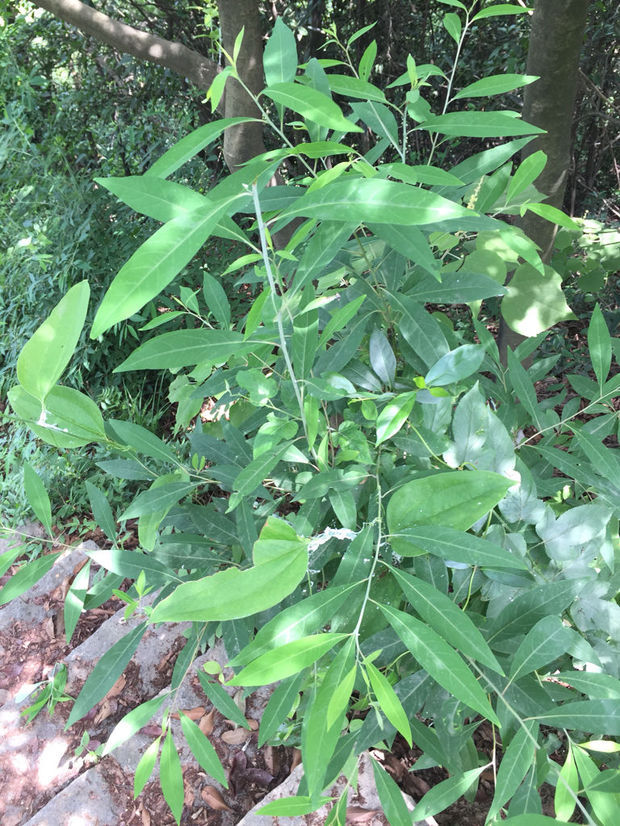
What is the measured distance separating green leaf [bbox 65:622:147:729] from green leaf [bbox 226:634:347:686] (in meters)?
0.43

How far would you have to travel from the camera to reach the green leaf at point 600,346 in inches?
42.0

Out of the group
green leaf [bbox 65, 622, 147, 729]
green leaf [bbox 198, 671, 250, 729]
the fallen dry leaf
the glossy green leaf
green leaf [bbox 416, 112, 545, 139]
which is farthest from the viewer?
the fallen dry leaf

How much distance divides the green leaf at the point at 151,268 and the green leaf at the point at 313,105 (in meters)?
0.19

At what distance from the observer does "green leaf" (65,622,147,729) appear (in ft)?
3.14

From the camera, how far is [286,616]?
663 mm

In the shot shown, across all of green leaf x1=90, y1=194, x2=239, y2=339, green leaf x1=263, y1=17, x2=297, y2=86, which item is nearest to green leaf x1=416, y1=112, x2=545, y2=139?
green leaf x1=263, y1=17, x2=297, y2=86

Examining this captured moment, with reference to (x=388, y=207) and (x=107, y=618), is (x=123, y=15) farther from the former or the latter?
(x=388, y=207)

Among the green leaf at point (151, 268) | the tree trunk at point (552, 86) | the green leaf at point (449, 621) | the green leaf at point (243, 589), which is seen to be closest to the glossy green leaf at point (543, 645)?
the green leaf at point (449, 621)

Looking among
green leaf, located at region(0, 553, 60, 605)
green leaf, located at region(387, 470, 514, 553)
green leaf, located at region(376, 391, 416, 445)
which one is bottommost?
green leaf, located at region(0, 553, 60, 605)

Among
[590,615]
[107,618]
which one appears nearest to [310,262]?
[590,615]

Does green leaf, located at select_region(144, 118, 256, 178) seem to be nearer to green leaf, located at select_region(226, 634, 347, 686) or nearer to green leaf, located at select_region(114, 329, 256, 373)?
green leaf, located at select_region(114, 329, 256, 373)

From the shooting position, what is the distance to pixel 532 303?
5.50ft

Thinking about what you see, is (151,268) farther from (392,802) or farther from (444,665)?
(392,802)

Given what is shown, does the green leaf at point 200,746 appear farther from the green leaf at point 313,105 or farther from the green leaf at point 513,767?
the green leaf at point 313,105
